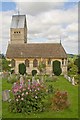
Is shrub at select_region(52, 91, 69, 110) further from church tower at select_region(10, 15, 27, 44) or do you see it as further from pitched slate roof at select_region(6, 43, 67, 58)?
church tower at select_region(10, 15, 27, 44)

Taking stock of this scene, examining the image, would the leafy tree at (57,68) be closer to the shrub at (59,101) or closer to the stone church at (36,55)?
the stone church at (36,55)

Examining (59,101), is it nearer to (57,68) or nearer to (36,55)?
(57,68)

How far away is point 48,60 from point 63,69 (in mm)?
3487

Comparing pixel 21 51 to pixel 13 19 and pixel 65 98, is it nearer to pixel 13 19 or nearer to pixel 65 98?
pixel 13 19

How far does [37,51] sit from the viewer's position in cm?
5059

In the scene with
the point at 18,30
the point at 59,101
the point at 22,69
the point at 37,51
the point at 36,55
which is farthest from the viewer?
the point at 18,30

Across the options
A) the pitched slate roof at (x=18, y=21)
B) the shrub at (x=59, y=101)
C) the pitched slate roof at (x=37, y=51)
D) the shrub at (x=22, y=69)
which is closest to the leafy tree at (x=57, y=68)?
the pitched slate roof at (x=37, y=51)

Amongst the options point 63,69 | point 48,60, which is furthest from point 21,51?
point 63,69

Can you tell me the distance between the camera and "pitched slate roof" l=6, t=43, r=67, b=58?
162ft

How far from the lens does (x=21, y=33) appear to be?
214 feet

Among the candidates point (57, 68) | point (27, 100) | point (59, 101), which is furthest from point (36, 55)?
point (27, 100)

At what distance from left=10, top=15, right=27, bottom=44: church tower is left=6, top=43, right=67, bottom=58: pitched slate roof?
1162cm

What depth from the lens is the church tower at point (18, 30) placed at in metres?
64.1

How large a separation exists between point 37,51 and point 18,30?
16940mm
